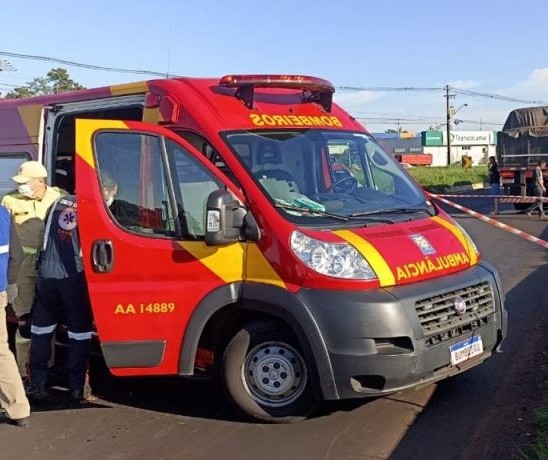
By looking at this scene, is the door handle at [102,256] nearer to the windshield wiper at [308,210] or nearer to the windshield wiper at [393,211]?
the windshield wiper at [308,210]

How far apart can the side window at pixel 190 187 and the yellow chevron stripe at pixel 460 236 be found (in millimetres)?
1696

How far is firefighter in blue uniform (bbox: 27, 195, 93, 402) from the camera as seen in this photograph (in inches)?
213

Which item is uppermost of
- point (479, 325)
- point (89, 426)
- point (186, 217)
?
point (186, 217)

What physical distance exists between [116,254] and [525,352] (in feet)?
12.1

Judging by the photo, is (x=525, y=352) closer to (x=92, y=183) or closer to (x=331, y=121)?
(x=331, y=121)

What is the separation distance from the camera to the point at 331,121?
230 inches

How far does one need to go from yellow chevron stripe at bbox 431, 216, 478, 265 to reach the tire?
1.48m

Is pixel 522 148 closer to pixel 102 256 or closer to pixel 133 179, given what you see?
pixel 133 179

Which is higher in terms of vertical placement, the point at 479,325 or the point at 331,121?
the point at 331,121

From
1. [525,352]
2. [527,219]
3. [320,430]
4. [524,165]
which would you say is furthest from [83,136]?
[524,165]

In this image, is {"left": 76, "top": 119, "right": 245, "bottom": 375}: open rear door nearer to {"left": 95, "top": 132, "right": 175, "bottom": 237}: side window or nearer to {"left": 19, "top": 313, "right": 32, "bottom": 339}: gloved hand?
{"left": 95, "top": 132, "right": 175, "bottom": 237}: side window

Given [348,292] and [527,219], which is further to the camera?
[527,219]

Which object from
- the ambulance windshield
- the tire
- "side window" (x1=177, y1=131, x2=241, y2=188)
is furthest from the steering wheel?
the tire

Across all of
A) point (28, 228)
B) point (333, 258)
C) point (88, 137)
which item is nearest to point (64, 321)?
point (28, 228)
